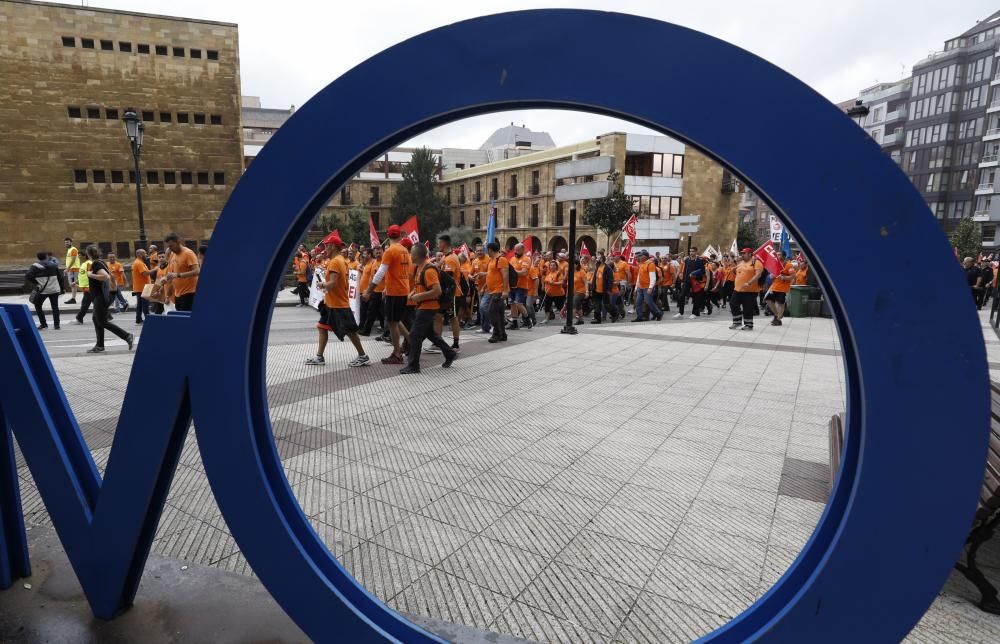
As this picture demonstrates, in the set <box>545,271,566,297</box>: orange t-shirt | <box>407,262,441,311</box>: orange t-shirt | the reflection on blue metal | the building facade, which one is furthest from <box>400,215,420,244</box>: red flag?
the building facade

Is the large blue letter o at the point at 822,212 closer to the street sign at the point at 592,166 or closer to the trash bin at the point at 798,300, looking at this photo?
the street sign at the point at 592,166

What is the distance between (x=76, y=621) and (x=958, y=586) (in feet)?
12.9

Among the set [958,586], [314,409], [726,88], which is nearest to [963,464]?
[726,88]

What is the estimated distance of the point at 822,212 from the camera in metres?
1.30

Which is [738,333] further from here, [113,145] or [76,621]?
[113,145]

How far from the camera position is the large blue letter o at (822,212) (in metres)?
1.27

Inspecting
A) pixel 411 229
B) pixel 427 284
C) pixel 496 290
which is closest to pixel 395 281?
pixel 427 284

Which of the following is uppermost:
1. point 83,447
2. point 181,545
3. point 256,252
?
point 256,252

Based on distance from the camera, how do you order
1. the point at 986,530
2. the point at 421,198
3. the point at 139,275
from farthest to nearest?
the point at 421,198 < the point at 139,275 < the point at 986,530

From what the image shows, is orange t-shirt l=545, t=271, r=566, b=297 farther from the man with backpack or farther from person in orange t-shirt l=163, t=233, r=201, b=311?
person in orange t-shirt l=163, t=233, r=201, b=311

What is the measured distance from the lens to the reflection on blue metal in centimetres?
128

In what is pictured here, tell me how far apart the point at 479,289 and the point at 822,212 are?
35.8 feet

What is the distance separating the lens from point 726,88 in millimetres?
1342

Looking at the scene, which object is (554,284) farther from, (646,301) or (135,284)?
(135,284)
